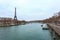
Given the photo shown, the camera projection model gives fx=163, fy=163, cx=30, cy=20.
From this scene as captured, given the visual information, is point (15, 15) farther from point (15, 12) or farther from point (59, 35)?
point (59, 35)

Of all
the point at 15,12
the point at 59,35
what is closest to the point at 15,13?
the point at 15,12

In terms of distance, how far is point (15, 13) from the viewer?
13325 centimetres

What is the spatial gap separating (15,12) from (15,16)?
3733mm

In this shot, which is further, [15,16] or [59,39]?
[15,16]

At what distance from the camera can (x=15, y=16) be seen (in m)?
135

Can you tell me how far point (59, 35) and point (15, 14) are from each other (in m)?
106

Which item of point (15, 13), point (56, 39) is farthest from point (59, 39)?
point (15, 13)

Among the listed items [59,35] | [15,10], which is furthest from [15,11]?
[59,35]

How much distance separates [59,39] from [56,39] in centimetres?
126

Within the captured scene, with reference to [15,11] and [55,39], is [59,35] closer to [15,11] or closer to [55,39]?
[55,39]

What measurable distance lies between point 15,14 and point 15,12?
1828 mm

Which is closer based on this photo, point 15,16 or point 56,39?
point 56,39

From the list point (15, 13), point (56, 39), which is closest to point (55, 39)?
point (56, 39)

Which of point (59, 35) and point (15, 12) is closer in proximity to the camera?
point (59, 35)
